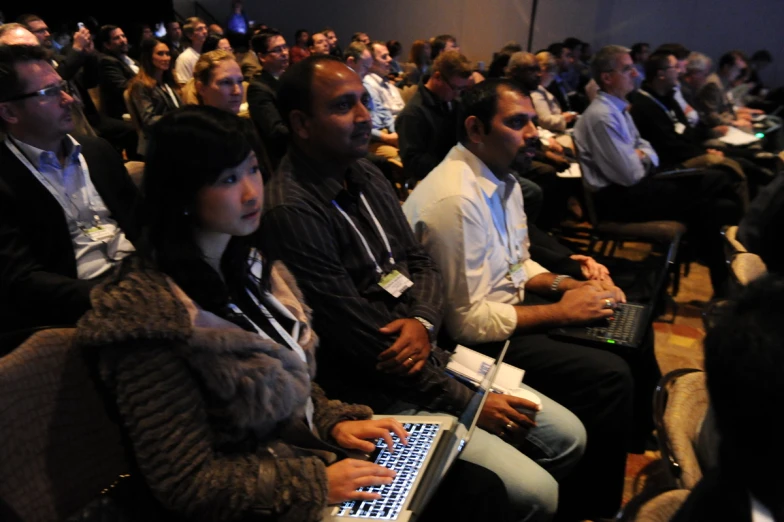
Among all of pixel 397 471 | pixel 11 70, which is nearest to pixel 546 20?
pixel 11 70

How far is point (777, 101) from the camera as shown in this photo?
810cm

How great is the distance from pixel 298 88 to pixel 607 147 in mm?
2336

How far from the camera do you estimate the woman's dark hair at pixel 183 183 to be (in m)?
1.06

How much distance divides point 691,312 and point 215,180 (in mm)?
3244

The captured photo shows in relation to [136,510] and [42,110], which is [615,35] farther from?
[136,510]

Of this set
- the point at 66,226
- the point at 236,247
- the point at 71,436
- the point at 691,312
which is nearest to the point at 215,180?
the point at 236,247

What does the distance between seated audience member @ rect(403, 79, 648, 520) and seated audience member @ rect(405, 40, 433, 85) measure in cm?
593

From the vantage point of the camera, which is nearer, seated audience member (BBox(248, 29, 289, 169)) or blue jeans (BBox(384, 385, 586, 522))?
blue jeans (BBox(384, 385, 586, 522))

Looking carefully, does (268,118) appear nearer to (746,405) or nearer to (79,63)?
(79,63)

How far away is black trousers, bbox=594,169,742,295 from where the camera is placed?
11.5ft

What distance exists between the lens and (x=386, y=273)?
1754 millimetres

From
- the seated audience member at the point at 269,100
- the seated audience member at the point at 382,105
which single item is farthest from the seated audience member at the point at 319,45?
the seated audience member at the point at 269,100

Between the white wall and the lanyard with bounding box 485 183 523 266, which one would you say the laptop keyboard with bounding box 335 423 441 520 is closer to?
the lanyard with bounding box 485 183 523 266

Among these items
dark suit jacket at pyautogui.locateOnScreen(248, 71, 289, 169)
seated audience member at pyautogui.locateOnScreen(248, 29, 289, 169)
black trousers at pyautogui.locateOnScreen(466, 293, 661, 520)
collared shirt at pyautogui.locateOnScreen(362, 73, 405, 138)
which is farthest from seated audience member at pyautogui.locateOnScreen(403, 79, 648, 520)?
collared shirt at pyautogui.locateOnScreen(362, 73, 405, 138)
